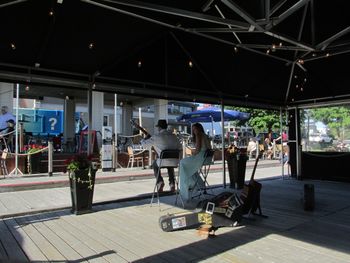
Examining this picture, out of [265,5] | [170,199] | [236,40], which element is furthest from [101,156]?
[265,5]

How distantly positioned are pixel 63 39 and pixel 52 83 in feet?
3.77

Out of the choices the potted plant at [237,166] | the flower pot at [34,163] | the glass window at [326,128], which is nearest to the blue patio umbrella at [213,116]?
the glass window at [326,128]

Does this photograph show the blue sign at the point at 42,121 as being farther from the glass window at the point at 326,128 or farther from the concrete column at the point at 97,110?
the glass window at the point at 326,128

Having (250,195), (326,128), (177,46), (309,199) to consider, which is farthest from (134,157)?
(250,195)

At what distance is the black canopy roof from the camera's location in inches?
205

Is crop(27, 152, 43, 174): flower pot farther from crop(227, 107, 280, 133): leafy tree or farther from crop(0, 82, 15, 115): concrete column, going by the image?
crop(227, 107, 280, 133): leafy tree

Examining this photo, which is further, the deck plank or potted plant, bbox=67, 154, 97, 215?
potted plant, bbox=67, 154, 97, 215

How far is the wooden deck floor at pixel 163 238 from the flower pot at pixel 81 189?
0.53 ft

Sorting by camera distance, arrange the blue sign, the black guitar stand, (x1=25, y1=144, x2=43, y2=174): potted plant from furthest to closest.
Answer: the blue sign < (x1=25, y1=144, x2=43, y2=174): potted plant < the black guitar stand

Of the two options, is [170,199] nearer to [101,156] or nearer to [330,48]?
[330,48]

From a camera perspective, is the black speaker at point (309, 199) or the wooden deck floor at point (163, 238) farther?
the black speaker at point (309, 199)

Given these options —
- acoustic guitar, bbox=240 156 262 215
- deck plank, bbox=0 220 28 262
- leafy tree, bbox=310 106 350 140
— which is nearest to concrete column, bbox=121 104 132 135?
leafy tree, bbox=310 106 350 140

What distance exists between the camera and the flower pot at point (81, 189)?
6.06 m

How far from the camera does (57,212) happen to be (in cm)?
648
